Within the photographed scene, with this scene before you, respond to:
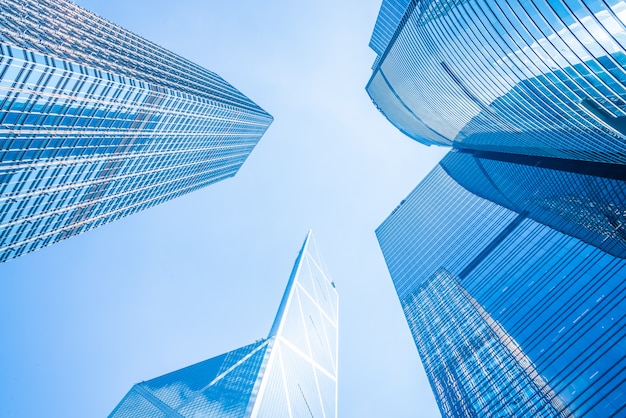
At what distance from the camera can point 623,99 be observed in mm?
41531

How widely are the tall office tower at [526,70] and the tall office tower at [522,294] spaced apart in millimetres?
13825

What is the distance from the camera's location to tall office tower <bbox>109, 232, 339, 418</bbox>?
104375 mm

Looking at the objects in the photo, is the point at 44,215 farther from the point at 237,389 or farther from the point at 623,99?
the point at 623,99

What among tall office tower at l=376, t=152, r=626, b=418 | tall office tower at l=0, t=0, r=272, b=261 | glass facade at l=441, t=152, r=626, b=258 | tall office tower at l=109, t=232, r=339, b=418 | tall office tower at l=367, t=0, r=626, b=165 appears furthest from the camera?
tall office tower at l=109, t=232, r=339, b=418

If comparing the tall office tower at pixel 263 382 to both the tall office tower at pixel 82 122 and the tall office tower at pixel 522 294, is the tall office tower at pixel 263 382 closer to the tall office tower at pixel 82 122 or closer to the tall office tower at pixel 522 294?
the tall office tower at pixel 522 294

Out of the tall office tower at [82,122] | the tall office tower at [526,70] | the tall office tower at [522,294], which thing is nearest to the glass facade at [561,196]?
the tall office tower at [522,294]

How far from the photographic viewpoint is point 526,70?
51.0m

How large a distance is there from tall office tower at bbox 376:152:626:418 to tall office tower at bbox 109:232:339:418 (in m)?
39.2

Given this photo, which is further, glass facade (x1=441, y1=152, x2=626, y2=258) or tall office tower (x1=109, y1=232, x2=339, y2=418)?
tall office tower (x1=109, y1=232, x2=339, y2=418)

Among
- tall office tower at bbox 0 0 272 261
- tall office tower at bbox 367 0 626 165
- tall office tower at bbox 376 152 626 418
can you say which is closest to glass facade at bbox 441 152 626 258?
tall office tower at bbox 376 152 626 418

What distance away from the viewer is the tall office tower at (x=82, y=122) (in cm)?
4519

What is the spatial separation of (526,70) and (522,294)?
38.3 m

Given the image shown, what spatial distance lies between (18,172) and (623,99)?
6939cm

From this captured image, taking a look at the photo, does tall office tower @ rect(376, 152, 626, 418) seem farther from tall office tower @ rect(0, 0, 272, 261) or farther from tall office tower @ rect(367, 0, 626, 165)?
tall office tower @ rect(0, 0, 272, 261)
